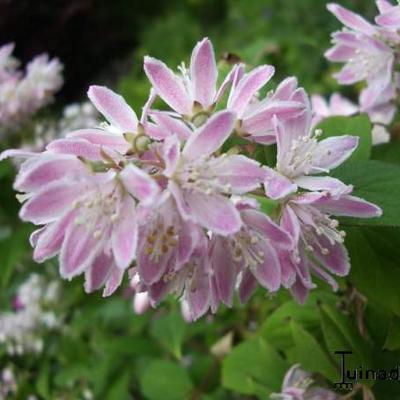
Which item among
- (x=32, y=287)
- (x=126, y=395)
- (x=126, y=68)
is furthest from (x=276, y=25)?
(x=126, y=395)

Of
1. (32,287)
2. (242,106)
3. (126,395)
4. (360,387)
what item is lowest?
(126,395)

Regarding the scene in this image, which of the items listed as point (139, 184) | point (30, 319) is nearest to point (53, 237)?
point (139, 184)

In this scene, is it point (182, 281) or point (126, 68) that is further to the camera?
point (126, 68)

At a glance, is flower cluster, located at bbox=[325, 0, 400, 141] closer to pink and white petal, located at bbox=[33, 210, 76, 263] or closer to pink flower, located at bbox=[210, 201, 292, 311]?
pink flower, located at bbox=[210, 201, 292, 311]

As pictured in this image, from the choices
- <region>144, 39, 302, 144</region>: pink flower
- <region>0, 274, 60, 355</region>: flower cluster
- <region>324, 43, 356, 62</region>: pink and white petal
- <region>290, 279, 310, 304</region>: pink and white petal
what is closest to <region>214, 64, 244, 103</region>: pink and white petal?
<region>144, 39, 302, 144</region>: pink flower

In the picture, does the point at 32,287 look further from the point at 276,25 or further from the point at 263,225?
the point at 276,25

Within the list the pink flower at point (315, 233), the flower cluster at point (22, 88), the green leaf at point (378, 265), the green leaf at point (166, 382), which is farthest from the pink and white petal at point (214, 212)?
the flower cluster at point (22, 88)
